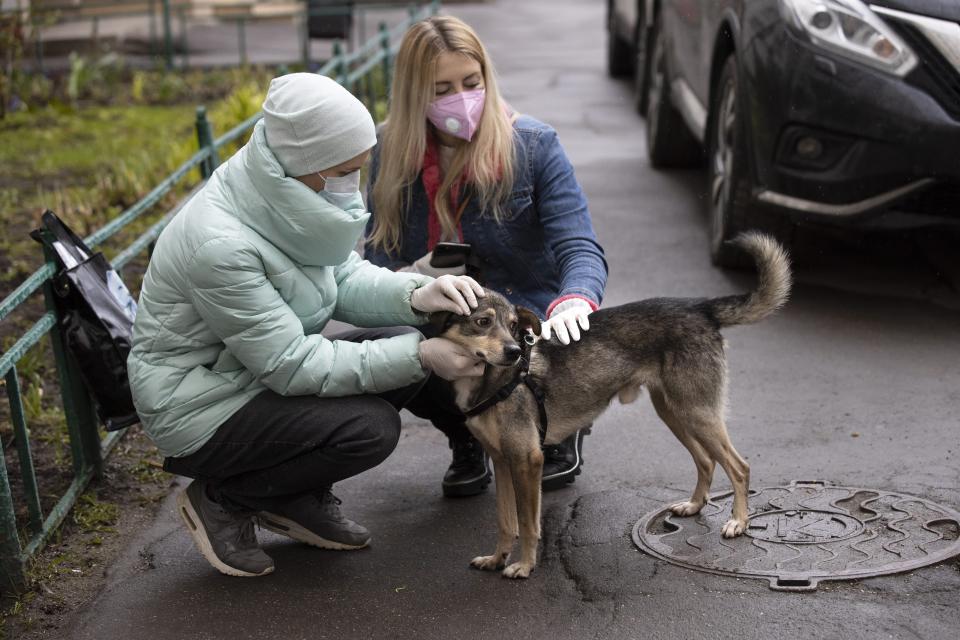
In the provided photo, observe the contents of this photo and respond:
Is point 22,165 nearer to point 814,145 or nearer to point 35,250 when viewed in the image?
point 35,250

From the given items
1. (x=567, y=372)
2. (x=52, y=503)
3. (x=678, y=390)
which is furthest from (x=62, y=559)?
(x=678, y=390)

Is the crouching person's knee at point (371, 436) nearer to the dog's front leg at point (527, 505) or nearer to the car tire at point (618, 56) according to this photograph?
the dog's front leg at point (527, 505)

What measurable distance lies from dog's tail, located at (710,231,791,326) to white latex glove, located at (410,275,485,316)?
89 centimetres

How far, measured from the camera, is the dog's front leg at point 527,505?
385 cm

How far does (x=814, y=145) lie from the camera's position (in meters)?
5.75

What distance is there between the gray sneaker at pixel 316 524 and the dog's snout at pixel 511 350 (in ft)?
3.16

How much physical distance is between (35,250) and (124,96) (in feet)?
22.3

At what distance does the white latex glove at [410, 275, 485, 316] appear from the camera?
143 inches

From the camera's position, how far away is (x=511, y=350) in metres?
3.61

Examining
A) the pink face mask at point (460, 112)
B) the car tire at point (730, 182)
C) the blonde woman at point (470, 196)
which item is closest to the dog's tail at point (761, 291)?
the blonde woman at point (470, 196)

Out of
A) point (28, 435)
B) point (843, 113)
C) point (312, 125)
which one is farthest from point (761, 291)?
point (28, 435)

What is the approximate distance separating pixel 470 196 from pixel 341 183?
33.7 inches

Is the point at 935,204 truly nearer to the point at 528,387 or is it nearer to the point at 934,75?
the point at 934,75

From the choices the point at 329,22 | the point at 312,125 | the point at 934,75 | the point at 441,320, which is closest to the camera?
the point at 312,125
